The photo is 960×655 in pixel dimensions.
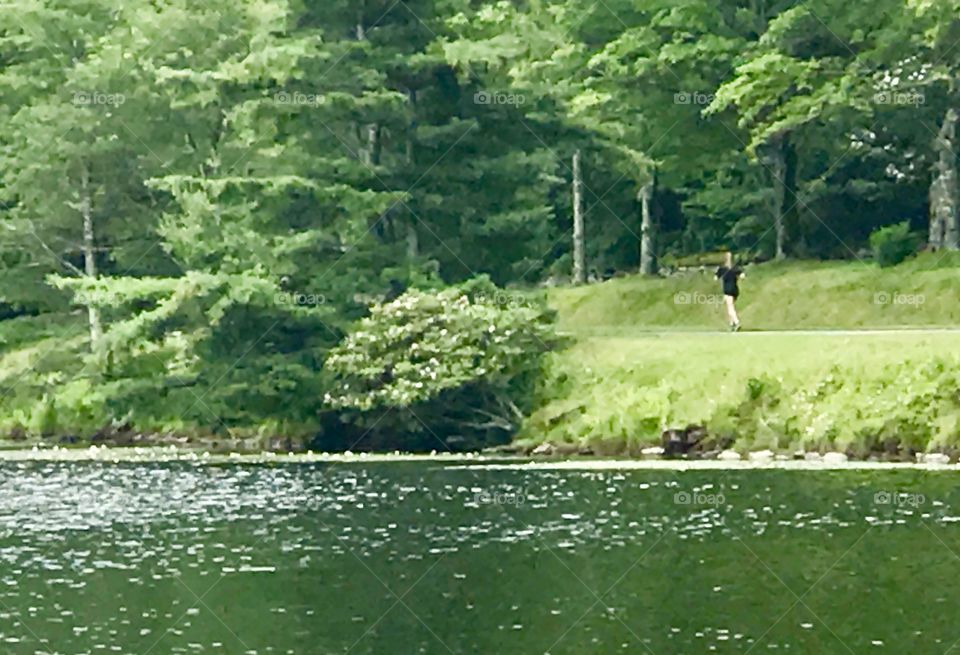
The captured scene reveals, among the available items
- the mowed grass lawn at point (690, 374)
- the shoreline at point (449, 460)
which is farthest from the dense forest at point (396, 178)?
the shoreline at point (449, 460)

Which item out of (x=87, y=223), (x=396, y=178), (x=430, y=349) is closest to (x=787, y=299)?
(x=396, y=178)

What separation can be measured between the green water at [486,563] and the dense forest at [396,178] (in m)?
9.98

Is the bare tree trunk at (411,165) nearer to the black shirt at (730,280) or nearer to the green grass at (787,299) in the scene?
the green grass at (787,299)

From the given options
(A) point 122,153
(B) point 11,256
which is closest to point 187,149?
(A) point 122,153

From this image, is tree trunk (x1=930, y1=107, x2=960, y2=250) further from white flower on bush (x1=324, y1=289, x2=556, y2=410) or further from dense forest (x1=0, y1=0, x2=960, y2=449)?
white flower on bush (x1=324, y1=289, x2=556, y2=410)

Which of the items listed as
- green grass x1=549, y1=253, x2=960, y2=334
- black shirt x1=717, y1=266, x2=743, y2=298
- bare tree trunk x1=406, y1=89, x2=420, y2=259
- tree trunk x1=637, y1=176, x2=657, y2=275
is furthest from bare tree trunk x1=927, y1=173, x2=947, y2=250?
bare tree trunk x1=406, y1=89, x2=420, y2=259

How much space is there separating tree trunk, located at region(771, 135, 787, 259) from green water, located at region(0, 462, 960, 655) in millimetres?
22159

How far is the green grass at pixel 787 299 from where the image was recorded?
2067 inches

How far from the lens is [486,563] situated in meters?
27.2

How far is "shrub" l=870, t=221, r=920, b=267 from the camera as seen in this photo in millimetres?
55250

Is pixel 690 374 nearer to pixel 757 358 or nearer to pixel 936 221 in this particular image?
pixel 757 358

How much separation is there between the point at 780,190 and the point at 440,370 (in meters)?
16.6

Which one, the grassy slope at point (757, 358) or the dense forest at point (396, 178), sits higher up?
the dense forest at point (396, 178)

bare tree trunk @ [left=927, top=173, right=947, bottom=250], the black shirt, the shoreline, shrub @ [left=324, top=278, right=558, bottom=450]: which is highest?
bare tree trunk @ [left=927, top=173, right=947, bottom=250]
